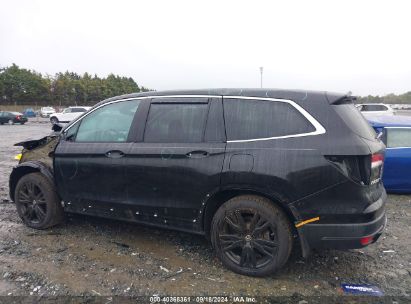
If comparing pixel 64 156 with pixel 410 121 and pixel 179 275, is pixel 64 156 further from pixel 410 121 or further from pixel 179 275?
pixel 410 121

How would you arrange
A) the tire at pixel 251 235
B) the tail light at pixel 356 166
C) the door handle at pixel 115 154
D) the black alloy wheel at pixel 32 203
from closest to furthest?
A: the tail light at pixel 356 166, the tire at pixel 251 235, the door handle at pixel 115 154, the black alloy wheel at pixel 32 203

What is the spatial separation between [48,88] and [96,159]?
213ft

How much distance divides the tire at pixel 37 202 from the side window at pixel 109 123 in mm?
814

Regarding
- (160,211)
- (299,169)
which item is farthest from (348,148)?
(160,211)

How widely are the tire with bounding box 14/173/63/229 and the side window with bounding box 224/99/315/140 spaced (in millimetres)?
2572

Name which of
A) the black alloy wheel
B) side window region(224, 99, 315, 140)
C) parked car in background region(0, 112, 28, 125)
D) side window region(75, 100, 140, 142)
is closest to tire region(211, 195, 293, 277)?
side window region(224, 99, 315, 140)

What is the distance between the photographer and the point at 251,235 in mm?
3533

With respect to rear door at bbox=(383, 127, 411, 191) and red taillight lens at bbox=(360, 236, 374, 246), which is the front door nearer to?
red taillight lens at bbox=(360, 236, 374, 246)

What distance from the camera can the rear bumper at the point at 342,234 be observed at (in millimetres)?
3211

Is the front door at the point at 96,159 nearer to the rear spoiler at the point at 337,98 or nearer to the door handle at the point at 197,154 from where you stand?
the door handle at the point at 197,154

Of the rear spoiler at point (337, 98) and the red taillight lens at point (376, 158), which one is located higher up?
the rear spoiler at point (337, 98)

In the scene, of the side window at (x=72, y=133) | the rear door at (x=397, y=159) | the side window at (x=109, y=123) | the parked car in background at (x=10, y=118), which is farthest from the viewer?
the parked car in background at (x=10, y=118)

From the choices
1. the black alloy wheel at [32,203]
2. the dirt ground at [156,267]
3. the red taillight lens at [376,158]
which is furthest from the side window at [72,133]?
the red taillight lens at [376,158]

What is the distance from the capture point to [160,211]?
3.93 meters
